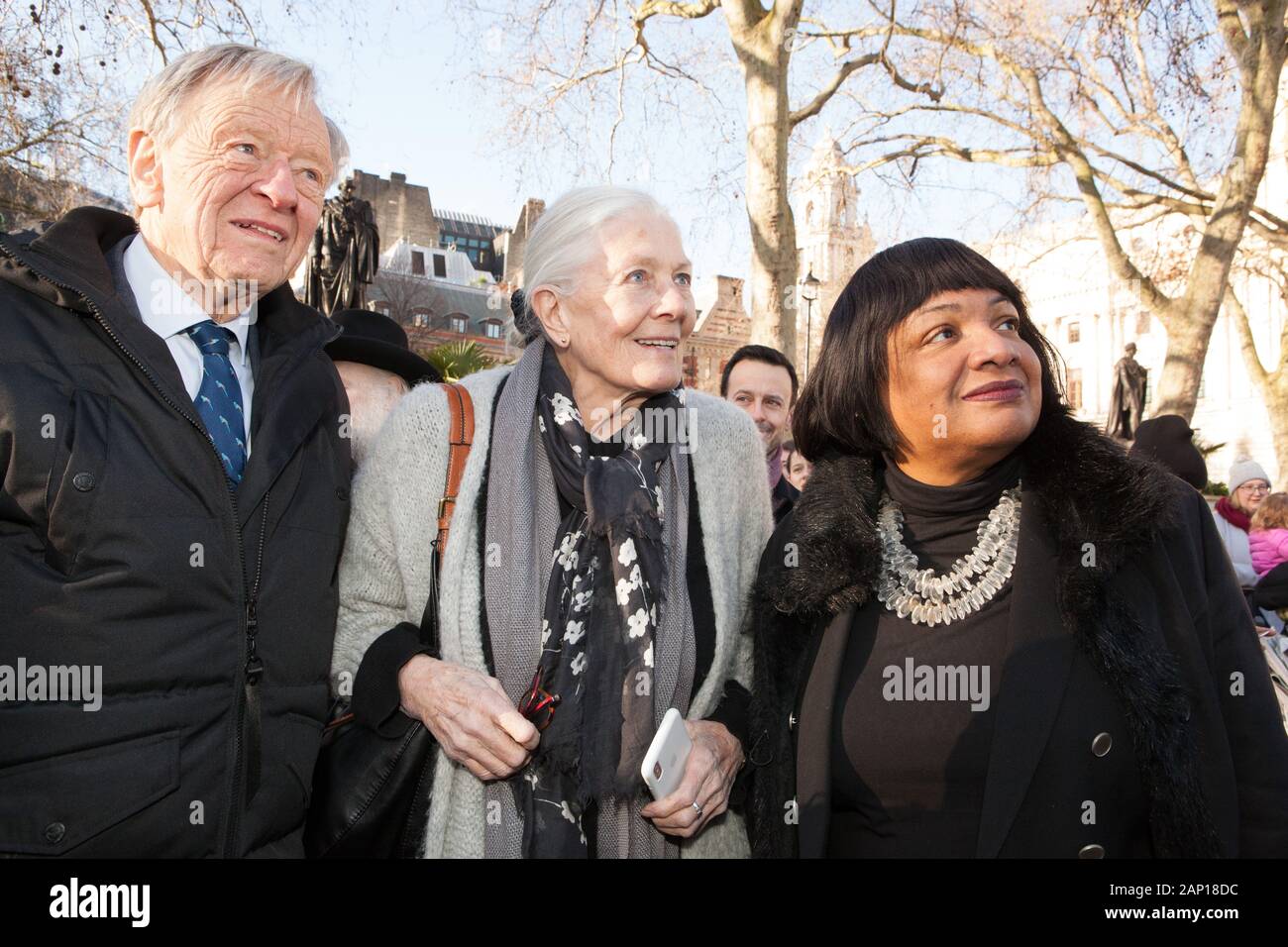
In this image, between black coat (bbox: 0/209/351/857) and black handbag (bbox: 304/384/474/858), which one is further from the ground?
black coat (bbox: 0/209/351/857)

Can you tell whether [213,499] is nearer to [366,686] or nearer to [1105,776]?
[366,686]

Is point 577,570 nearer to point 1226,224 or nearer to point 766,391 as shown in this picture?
point 766,391

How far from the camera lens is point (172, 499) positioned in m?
2.03

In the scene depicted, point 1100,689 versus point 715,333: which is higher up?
point 715,333

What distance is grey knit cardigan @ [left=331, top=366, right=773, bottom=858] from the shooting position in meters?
2.36

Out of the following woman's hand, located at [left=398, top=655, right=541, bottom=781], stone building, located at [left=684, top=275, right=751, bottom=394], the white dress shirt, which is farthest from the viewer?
stone building, located at [left=684, top=275, right=751, bottom=394]

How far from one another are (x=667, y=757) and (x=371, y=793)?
730 millimetres

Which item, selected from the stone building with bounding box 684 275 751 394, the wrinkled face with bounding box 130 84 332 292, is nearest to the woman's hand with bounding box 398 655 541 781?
the wrinkled face with bounding box 130 84 332 292

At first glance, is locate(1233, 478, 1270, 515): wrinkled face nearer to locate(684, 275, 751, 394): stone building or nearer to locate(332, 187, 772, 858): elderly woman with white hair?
locate(332, 187, 772, 858): elderly woman with white hair

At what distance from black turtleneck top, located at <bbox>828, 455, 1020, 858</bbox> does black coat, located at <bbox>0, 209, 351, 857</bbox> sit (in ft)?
4.21

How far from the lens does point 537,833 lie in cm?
229

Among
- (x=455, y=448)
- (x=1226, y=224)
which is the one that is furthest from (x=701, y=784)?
(x=1226, y=224)

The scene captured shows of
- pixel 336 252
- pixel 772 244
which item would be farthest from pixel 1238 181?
pixel 336 252

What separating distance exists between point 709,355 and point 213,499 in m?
49.1
